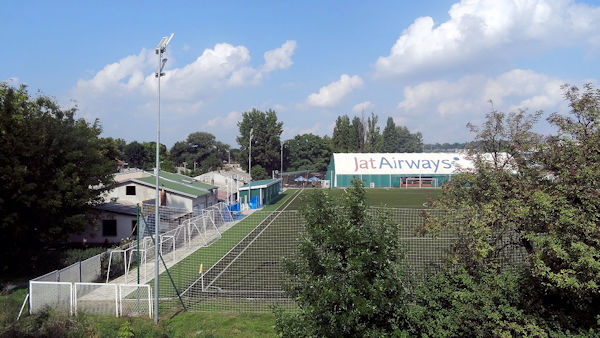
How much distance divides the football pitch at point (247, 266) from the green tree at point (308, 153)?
69.6 meters

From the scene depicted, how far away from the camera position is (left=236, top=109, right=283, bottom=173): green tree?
7975 cm

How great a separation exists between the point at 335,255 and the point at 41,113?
19113 mm

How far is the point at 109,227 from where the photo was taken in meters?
25.3

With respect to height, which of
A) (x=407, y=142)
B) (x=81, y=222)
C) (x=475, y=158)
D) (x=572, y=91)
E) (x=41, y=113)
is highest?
(x=407, y=142)

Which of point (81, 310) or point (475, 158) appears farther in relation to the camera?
point (81, 310)

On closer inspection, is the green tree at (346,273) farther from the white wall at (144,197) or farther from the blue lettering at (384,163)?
the blue lettering at (384,163)

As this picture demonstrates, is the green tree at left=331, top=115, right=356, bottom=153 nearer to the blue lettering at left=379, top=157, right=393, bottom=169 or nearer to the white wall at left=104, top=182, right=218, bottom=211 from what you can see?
the blue lettering at left=379, top=157, right=393, bottom=169

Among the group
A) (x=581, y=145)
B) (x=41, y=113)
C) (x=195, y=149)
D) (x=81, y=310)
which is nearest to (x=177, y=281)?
(x=81, y=310)

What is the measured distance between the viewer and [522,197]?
9742mm

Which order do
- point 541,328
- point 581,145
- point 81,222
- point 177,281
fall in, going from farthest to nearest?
point 81,222 < point 177,281 < point 581,145 < point 541,328

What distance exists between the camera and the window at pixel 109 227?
25234 mm

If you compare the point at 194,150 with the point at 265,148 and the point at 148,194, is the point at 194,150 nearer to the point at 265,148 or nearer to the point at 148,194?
the point at 265,148

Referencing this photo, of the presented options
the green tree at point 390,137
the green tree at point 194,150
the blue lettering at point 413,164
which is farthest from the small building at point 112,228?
the green tree at point 390,137

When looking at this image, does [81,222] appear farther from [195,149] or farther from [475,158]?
[195,149]
